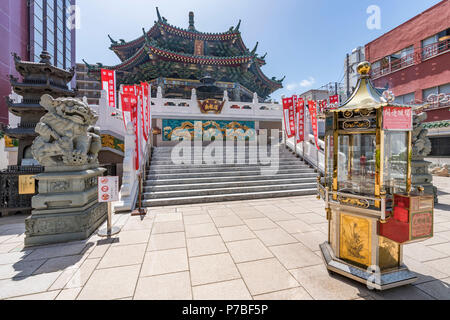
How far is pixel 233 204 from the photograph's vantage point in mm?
6516

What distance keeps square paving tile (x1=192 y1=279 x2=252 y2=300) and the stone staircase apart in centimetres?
422

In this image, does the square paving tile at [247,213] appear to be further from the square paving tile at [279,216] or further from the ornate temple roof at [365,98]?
the ornate temple roof at [365,98]

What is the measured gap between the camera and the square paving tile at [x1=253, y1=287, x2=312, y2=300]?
2.28 metres

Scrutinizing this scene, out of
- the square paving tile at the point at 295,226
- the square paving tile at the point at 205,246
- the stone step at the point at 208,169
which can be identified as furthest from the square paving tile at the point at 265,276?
the stone step at the point at 208,169

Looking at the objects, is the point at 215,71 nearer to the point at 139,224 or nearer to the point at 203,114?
the point at 203,114

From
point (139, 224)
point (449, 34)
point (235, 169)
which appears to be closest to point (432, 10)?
point (449, 34)

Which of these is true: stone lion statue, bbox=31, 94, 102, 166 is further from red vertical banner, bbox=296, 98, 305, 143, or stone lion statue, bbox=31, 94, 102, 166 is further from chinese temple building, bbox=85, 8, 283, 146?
red vertical banner, bbox=296, 98, 305, 143

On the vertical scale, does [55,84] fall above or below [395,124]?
above

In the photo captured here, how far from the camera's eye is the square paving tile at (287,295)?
2.28 meters

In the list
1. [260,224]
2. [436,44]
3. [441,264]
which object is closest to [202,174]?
[260,224]

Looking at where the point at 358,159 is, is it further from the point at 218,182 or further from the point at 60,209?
the point at 60,209
